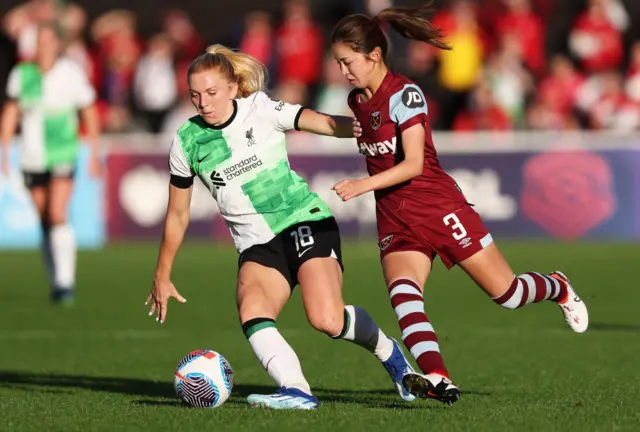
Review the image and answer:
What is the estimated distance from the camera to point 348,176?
18406 millimetres

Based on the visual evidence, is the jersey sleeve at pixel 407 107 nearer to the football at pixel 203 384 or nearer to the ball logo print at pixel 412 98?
the ball logo print at pixel 412 98

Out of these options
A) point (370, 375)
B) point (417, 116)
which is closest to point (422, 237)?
point (417, 116)

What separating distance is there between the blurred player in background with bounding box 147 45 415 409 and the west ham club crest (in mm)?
180

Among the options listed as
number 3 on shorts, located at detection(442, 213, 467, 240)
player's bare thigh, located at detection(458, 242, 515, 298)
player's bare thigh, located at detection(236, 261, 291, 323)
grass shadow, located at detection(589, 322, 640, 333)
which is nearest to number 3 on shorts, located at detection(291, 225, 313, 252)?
player's bare thigh, located at detection(236, 261, 291, 323)

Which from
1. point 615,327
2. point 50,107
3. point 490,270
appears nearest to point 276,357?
point 490,270

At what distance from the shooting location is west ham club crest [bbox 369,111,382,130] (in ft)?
23.2

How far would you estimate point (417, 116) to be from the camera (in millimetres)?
6922

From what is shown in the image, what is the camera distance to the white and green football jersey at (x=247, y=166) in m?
7.15

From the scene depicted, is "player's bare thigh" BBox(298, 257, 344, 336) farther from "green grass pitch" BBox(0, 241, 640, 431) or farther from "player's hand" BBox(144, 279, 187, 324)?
"player's hand" BBox(144, 279, 187, 324)

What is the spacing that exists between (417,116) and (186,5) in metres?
16.8

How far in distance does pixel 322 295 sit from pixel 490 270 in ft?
3.00

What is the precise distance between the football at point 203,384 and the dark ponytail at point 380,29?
1.79 metres

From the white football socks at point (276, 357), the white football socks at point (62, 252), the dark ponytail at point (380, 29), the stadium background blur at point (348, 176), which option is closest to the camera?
the white football socks at point (276, 357)

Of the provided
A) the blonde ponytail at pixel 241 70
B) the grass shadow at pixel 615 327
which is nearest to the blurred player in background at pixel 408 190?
the blonde ponytail at pixel 241 70
